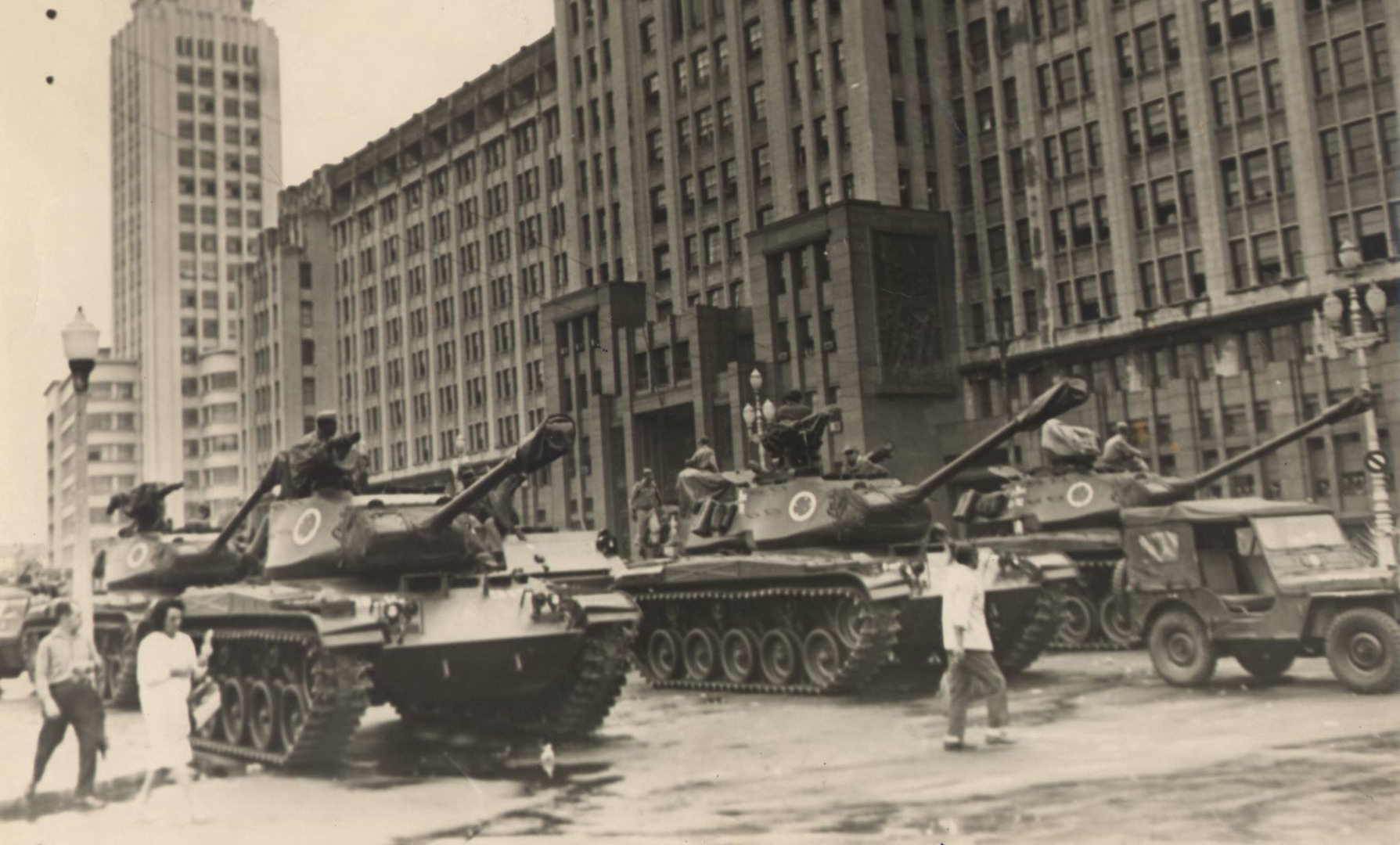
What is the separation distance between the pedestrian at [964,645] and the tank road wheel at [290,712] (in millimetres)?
6106

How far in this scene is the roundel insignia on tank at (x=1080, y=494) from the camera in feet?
72.0

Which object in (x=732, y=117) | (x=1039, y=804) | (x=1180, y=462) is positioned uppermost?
(x=732, y=117)

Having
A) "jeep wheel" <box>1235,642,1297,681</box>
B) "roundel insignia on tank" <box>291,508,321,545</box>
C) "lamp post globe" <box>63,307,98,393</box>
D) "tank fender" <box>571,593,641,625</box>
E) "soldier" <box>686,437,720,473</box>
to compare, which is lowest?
"jeep wheel" <box>1235,642,1297,681</box>

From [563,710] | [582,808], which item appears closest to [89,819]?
[582,808]

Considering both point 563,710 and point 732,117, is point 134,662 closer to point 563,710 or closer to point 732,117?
point 563,710

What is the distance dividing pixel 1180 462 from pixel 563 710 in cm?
3284

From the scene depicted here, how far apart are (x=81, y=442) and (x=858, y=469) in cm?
1151

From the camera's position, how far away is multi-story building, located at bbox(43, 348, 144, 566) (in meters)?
11.2

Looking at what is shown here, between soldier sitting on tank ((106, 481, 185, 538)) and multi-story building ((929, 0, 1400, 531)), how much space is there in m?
31.0

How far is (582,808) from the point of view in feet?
35.0

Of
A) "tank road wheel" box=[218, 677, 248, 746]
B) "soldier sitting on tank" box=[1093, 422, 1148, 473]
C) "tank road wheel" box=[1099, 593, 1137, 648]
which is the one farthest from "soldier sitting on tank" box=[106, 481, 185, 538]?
"soldier sitting on tank" box=[1093, 422, 1148, 473]

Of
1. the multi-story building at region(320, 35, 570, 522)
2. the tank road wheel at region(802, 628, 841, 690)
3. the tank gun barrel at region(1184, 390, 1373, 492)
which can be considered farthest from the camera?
the multi-story building at region(320, 35, 570, 522)

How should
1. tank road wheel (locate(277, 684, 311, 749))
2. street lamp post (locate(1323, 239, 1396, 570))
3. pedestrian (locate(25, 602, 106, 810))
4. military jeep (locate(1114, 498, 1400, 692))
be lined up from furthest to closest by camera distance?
street lamp post (locate(1323, 239, 1396, 570)) → military jeep (locate(1114, 498, 1400, 692)) → tank road wheel (locate(277, 684, 311, 749)) → pedestrian (locate(25, 602, 106, 810))

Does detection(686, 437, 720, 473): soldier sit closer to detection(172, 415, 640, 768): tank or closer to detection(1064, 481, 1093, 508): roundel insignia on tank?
detection(1064, 481, 1093, 508): roundel insignia on tank
